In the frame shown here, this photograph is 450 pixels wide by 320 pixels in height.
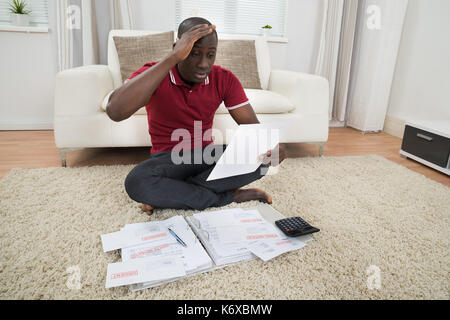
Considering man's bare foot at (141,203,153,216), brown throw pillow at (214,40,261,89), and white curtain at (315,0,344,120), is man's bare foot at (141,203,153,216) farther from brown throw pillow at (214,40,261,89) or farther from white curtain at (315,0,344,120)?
white curtain at (315,0,344,120)

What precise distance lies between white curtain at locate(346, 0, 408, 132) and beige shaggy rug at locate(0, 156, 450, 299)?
125 centimetres

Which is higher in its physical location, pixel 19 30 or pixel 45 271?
pixel 19 30

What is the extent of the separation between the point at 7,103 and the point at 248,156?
2.55 metres

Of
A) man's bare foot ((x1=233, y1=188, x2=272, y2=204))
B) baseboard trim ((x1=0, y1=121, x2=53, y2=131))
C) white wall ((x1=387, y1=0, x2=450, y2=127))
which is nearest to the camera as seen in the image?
man's bare foot ((x1=233, y1=188, x2=272, y2=204))

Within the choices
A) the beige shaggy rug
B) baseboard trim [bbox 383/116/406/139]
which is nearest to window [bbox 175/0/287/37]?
baseboard trim [bbox 383/116/406/139]

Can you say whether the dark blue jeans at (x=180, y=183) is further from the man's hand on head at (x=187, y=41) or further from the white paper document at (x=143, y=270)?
the man's hand on head at (x=187, y=41)

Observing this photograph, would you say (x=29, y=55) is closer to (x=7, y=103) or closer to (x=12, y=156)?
(x=7, y=103)

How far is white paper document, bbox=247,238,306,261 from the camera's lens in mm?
1035

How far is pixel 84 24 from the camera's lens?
252cm

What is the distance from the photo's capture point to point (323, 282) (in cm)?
95

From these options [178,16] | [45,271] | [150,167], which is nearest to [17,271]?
[45,271]

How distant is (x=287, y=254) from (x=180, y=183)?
522 millimetres

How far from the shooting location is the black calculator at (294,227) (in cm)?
114

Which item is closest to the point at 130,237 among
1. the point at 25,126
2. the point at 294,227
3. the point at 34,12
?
the point at 294,227
